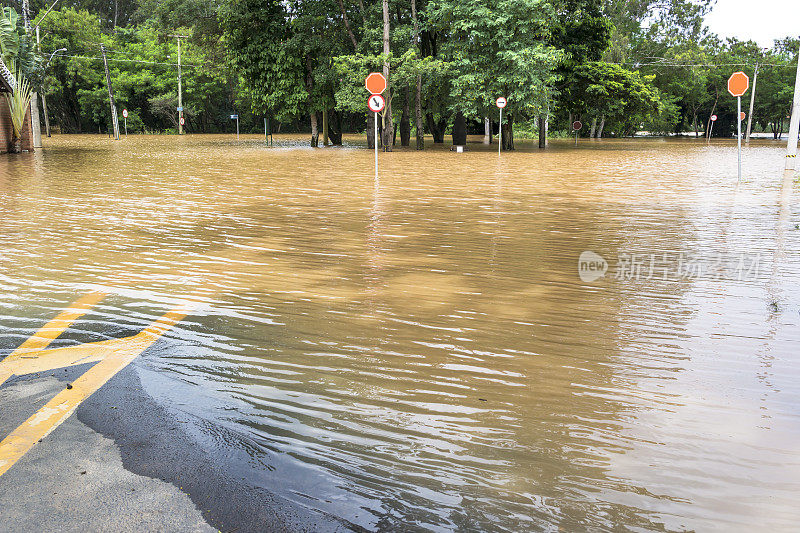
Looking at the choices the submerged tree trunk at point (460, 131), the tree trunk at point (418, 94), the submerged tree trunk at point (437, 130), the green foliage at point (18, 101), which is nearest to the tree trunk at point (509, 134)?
the submerged tree trunk at point (460, 131)

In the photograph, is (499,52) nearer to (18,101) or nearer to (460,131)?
(460,131)

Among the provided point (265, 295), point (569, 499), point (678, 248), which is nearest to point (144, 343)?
point (265, 295)

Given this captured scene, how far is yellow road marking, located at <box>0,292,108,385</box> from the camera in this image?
4.56 meters

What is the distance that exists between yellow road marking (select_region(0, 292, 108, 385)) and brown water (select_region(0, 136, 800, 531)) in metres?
0.14

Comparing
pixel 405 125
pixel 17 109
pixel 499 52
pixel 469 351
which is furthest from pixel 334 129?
pixel 469 351

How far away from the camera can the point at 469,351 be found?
4781 millimetres

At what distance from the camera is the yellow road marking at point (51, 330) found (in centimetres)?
456

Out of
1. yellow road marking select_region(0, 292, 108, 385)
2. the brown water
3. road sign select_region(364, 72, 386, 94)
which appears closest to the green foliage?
road sign select_region(364, 72, 386, 94)

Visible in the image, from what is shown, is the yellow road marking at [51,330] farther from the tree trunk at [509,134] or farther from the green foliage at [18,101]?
the tree trunk at [509,134]

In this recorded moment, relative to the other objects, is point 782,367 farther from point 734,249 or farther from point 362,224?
point 362,224

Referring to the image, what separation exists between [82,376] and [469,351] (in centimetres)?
266

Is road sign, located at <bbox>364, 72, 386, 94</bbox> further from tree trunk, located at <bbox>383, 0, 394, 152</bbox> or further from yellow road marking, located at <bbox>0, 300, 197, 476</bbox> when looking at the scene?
yellow road marking, located at <bbox>0, 300, 197, 476</bbox>

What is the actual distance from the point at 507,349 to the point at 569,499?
1.93 meters

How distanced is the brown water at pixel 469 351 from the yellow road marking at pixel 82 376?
208 mm
